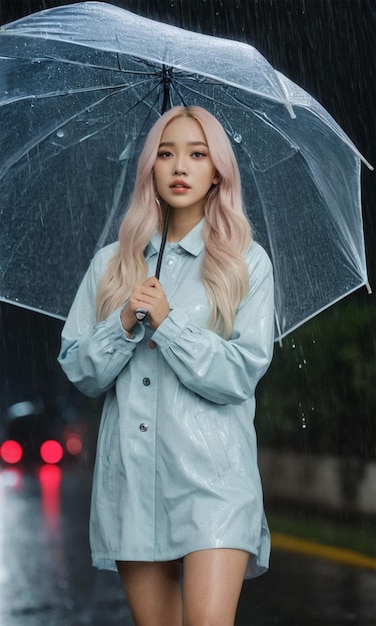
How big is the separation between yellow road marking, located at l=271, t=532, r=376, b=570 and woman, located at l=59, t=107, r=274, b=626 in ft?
20.0

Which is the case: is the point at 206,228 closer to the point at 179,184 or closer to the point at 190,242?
the point at 190,242

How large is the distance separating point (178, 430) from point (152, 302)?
452 mm

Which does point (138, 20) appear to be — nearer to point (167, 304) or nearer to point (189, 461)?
point (167, 304)

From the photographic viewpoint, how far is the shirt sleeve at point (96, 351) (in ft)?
14.5

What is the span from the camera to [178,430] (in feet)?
14.5

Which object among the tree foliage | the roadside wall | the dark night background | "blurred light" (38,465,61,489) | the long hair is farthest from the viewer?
"blurred light" (38,465,61,489)

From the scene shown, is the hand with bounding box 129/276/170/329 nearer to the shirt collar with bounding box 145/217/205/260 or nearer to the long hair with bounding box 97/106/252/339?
the long hair with bounding box 97/106/252/339

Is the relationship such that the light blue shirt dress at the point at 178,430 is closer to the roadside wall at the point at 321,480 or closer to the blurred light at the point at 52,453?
the roadside wall at the point at 321,480

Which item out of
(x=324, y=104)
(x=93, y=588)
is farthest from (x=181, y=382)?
(x=324, y=104)

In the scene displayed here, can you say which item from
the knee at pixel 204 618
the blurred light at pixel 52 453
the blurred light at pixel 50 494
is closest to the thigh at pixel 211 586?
the knee at pixel 204 618

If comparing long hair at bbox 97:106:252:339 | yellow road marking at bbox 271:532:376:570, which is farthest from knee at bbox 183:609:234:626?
yellow road marking at bbox 271:532:376:570

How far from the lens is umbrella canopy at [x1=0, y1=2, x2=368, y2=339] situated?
5129 millimetres

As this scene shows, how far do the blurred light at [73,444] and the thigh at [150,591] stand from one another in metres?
15.6

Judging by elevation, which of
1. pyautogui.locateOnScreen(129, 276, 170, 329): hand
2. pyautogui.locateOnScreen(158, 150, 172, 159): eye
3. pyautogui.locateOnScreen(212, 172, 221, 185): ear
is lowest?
pyautogui.locateOnScreen(129, 276, 170, 329): hand
